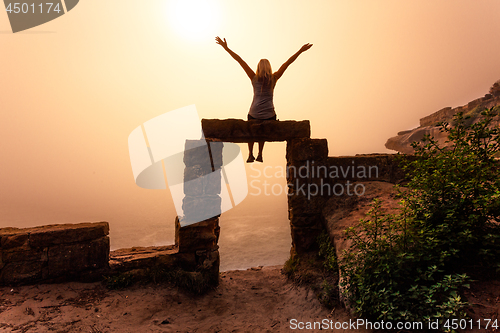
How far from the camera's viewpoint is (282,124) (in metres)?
5.09

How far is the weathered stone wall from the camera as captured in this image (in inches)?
148

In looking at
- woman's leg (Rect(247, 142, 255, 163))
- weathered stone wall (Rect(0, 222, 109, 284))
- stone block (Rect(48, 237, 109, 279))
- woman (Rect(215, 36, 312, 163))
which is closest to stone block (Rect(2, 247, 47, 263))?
weathered stone wall (Rect(0, 222, 109, 284))

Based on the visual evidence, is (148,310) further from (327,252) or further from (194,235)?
(327,252)

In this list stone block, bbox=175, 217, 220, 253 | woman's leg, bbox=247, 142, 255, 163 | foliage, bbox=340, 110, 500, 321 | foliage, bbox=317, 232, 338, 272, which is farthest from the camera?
woman's leg, bbox=247, 142, 255, 163

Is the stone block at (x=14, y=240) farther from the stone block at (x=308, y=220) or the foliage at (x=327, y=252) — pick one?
the foliage at (x=327, y=252)

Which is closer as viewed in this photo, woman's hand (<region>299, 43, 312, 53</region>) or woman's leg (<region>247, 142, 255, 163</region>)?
woman's hand (<region>299, 43, 312, 53</region>)

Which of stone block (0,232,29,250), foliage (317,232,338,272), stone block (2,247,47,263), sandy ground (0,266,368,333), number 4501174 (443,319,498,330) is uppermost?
stone block (0,232,29,250)

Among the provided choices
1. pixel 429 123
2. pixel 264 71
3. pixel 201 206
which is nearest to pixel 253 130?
pixel 264 71

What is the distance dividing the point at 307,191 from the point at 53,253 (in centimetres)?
420

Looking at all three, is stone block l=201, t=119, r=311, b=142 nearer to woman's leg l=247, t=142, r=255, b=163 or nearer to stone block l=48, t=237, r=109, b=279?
woman's leg l=247, t=142, r=255, b=163

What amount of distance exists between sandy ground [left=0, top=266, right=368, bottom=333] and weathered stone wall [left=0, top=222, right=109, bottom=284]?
0.15 meters

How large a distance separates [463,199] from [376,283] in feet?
3.89

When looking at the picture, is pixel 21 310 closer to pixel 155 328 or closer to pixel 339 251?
pixel 155 328

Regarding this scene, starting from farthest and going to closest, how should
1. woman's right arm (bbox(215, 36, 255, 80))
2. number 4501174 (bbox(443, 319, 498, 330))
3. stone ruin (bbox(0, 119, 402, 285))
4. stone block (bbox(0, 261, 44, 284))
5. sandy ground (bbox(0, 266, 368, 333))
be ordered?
woman's right arm (bbox(215, 36, 255, 80)) → stone ruin (bbox(0, 119, 402, 285)) → stone block (bbox(0, 261, 44, 284)) → sandy ground (bbox(0, 266, 368, 333)) → number 4501174 (bbox(443, 319, 498, 330))
